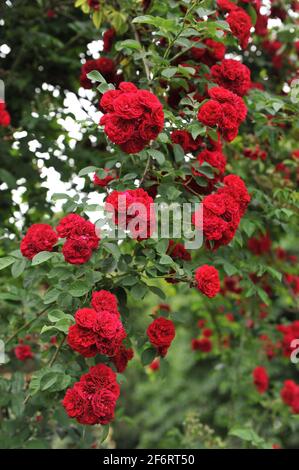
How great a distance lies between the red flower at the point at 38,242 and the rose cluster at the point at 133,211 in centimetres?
24

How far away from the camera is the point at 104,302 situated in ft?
5.25

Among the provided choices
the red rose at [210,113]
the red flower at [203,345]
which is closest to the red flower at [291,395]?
the red flower at [203,345]

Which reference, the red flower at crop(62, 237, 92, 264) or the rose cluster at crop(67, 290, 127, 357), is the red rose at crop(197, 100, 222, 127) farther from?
the rose cluster at crop(67, 290, 127, 357)

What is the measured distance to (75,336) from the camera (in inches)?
60.6

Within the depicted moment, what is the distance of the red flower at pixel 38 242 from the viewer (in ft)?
5.83

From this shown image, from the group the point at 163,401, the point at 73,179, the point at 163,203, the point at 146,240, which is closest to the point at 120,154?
the point at 163,203

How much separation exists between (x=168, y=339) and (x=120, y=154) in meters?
0.57

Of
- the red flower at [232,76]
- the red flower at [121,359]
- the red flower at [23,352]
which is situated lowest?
the red flower at [23,352]

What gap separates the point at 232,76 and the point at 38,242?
0.74m

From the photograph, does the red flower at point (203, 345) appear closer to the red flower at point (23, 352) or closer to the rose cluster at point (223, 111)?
the red flower at point (23, 352)

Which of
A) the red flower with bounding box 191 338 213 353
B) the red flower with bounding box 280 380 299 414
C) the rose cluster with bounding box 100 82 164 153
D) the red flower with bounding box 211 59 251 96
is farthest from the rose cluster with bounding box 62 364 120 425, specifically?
the red flower with bounding box 191 338 213 353

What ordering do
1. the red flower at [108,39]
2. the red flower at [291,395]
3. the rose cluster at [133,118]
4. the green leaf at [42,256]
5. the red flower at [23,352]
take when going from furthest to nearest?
1. the red flower at [291,395]
2. the red flower at [23,352]
3. the red flower at [108,39]
4. the green leaf at [42,256]
5. the rose cluster at [133,118]

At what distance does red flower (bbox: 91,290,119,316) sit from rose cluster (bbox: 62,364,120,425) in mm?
160
